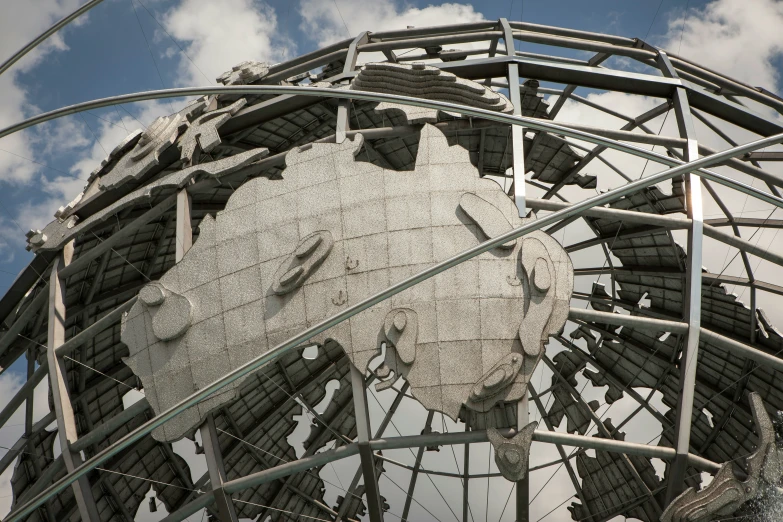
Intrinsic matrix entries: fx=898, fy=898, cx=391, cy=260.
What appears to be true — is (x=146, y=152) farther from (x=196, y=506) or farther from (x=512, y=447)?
(x=512, y=447)

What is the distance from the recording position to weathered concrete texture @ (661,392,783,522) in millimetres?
18500

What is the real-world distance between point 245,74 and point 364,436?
40.5 ft

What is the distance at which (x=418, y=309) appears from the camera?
19406 mm

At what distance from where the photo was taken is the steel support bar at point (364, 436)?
1895 cm

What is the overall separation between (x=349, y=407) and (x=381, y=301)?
16.9m

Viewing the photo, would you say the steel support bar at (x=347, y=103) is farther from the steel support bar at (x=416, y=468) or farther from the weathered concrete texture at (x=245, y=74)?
the steel support bar at (x=416, y=468)

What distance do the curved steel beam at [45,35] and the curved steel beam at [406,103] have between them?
180 cm

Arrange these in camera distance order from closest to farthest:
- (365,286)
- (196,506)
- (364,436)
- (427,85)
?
(364,436)
(365,286)
(196,506)
(427,85)

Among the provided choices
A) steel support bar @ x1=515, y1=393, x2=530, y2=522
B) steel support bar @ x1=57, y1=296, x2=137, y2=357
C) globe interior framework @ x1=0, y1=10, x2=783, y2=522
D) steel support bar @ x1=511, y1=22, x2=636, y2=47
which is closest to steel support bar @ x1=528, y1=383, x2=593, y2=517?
globe interior framework @ x1=0, y1=10, x2=783, y2=522

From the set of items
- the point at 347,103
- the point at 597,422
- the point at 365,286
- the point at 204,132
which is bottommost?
the point at 365,286

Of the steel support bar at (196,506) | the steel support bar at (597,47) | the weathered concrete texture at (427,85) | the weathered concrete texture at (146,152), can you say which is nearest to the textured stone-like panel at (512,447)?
the steel support bar at (196,506)

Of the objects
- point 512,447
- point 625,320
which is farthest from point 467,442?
point 625,320

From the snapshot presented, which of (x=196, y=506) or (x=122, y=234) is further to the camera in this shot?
(x=122, y=234)

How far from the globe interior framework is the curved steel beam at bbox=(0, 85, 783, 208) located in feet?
0.34
